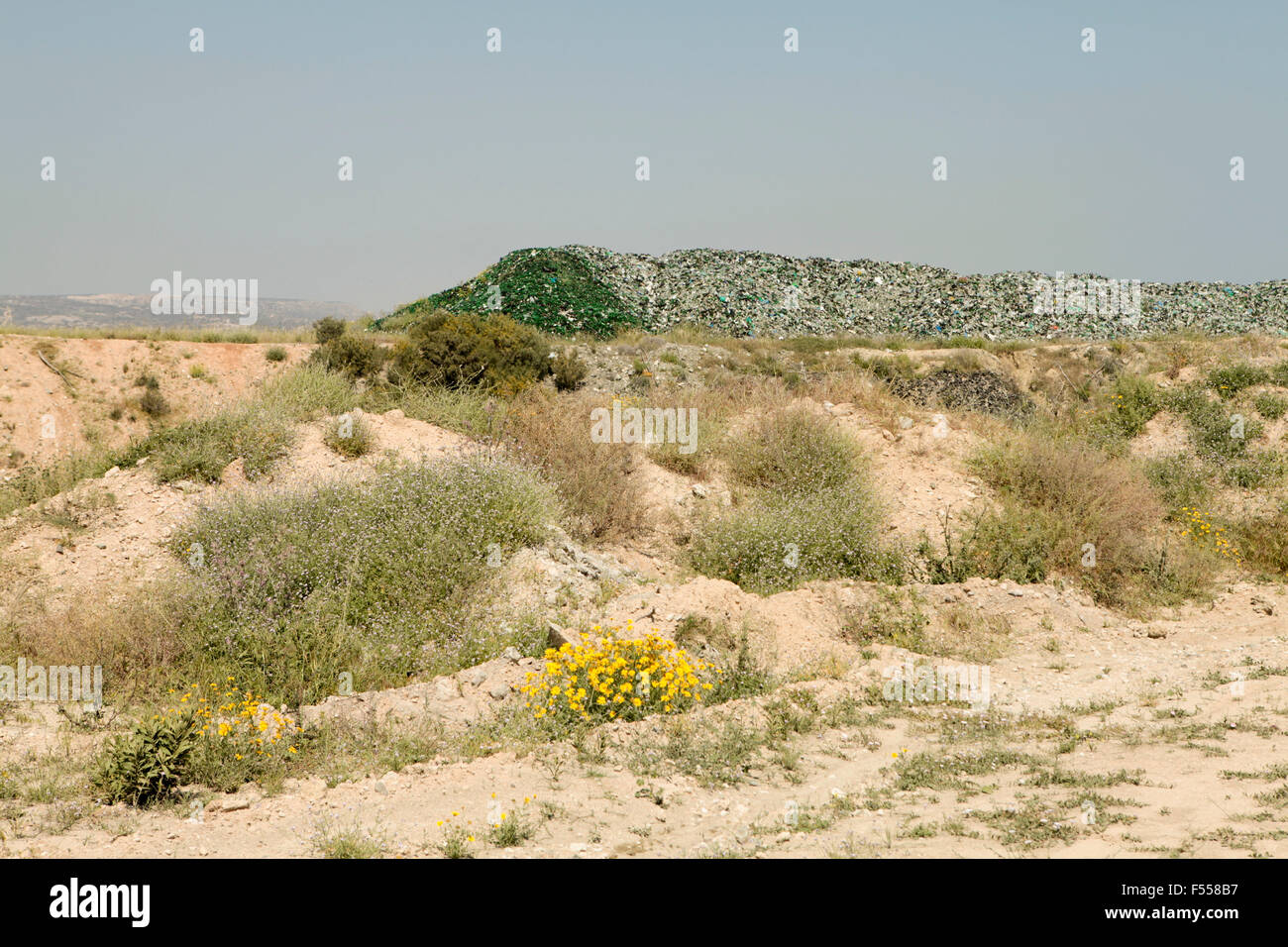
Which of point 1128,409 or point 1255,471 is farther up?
point 1128,409

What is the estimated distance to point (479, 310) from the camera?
2253cm

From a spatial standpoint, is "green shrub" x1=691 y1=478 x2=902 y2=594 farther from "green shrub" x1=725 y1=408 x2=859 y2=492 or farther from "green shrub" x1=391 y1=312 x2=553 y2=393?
"green shrub" x1=391 y1=312 x2=553 y2=393

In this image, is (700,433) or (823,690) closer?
(823,690)

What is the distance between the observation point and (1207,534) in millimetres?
11008

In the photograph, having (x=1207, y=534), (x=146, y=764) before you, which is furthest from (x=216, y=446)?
(x=1207, y=534)

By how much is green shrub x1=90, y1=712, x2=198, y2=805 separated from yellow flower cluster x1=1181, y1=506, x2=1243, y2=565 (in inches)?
416

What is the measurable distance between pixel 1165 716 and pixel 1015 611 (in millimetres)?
2184

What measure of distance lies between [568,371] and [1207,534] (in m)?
9.72

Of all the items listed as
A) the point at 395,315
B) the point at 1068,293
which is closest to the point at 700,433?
the point at 395,315

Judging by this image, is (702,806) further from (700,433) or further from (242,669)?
(700,433)

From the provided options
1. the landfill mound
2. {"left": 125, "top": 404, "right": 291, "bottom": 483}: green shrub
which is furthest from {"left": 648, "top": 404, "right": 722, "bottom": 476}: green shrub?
the landfill mound

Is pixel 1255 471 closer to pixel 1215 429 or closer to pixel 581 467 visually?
pixel 1215 429

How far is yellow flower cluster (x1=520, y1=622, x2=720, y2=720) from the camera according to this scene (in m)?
6.23

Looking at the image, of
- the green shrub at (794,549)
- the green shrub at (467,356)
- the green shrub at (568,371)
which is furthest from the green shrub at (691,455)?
the green shrub at (568,371)
